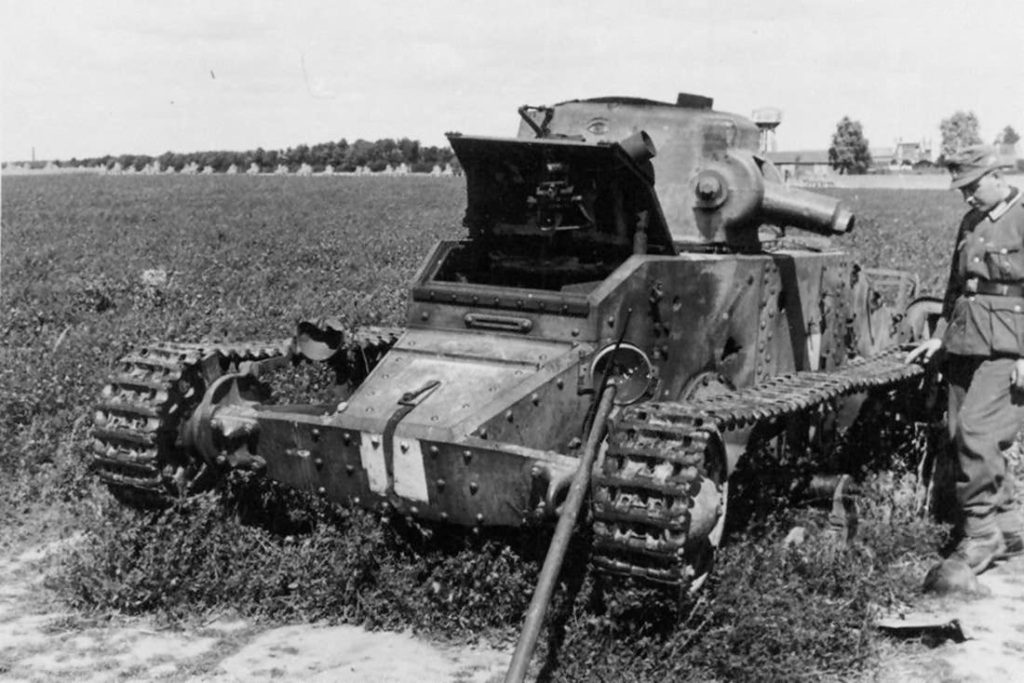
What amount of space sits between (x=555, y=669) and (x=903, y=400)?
13.6 feet

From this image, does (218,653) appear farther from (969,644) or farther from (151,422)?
(969,644)

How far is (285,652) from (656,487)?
6.69 feet

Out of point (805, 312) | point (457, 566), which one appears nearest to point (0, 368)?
point (457, 566)

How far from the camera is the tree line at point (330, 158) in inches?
2963

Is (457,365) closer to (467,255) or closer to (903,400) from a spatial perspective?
(467,255)

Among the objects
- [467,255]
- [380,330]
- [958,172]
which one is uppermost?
[958,172]

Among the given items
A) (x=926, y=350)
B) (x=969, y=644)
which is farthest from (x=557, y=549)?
(x=926, y=350)

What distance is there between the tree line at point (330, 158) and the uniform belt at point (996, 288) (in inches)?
2443

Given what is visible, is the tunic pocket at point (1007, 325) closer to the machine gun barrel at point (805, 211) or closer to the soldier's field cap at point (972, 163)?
the soldier's field cap at point (972, 163)

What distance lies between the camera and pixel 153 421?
6586 mm

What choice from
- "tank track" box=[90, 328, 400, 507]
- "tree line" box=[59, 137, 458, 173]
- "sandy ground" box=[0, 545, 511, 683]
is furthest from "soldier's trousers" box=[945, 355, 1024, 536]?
"tree line" box=[59, 137, 458, 173]

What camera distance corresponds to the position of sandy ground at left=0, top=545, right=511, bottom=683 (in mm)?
5688

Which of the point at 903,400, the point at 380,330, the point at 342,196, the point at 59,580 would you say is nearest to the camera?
the point at 59,580

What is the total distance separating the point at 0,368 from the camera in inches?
408
